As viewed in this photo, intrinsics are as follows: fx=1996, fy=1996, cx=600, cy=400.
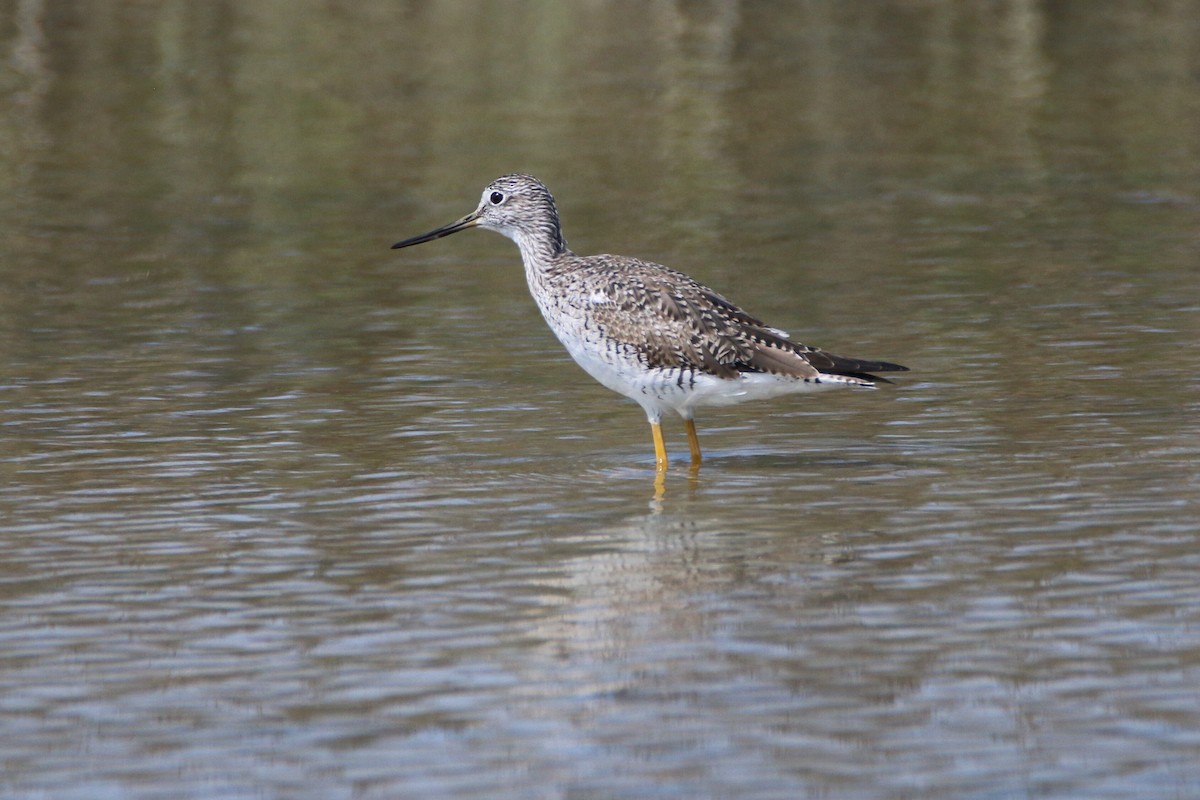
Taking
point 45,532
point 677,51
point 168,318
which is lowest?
point 677,51

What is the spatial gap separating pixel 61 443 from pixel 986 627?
6.72 meters

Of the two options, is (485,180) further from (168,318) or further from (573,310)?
(573,310)

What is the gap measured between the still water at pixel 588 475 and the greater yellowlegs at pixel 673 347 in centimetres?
49

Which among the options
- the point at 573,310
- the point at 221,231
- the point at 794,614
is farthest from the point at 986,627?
the point at 221,231

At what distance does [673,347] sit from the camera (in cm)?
1228

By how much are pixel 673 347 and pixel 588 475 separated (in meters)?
0.95

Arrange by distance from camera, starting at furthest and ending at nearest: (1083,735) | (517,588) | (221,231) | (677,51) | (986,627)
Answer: (677,51) → (221,231) → (517,588) → (986,627) → (1083,735)

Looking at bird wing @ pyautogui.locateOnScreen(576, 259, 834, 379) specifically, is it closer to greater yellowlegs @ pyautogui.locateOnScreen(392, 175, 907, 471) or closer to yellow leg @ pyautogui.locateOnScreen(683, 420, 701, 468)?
greater yellowlegs @ pyautogui.locateOnScreen(392, 175, 907, 471)

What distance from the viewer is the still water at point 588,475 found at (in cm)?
760

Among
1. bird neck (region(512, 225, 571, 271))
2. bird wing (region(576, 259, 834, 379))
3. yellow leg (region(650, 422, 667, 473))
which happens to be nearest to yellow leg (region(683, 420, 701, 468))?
yellow leg (region(650, 422, 667, 473))

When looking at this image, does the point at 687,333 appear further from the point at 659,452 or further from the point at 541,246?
the point at 541,246

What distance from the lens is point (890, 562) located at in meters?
9.84

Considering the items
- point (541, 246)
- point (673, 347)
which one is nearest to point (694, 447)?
point (673, 347)

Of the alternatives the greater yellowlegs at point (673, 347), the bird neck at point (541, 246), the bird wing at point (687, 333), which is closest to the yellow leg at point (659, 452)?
the greater yellowlegs at point (673, 347)
